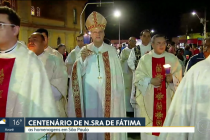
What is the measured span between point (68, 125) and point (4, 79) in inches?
35.8

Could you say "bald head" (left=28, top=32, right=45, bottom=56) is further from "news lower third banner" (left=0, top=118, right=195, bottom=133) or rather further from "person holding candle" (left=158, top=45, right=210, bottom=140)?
"person holding candle" (left=158, top=45, right=210, bottom=140)

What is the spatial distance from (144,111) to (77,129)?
2843 mm

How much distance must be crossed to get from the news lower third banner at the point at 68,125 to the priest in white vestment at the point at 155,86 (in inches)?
88.5

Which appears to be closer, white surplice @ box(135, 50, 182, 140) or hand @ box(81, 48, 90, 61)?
hand @ box(81, 48, 90, 61)

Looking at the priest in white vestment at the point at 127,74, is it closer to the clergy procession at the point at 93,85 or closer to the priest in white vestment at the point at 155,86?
the clergy procession at the point at 93,85

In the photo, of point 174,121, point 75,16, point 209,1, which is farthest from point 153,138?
point 75,16

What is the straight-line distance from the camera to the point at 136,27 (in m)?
44.8

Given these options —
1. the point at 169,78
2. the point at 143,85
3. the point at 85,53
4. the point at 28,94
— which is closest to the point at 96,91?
the point at 85,53

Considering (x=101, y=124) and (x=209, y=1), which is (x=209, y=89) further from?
(x=209, y=1)

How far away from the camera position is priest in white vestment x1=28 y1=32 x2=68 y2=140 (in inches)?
180

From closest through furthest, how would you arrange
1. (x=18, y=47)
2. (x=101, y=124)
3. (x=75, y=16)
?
(x=18, y=47)
(x=101, y=124)
(x=75, y=16)

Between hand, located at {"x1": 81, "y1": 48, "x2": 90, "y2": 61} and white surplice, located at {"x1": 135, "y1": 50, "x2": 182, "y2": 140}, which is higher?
hand, located at {"x1": 81, "y1": 48, "x2": 90, "y2": 61}

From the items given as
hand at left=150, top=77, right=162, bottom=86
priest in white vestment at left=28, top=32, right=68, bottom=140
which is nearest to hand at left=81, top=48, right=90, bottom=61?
priest in white vestment at left=28, top=32, right=68, bottom=140

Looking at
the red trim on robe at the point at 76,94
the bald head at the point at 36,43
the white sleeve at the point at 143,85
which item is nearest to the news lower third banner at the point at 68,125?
the red trim on robe at the point at 76,94
